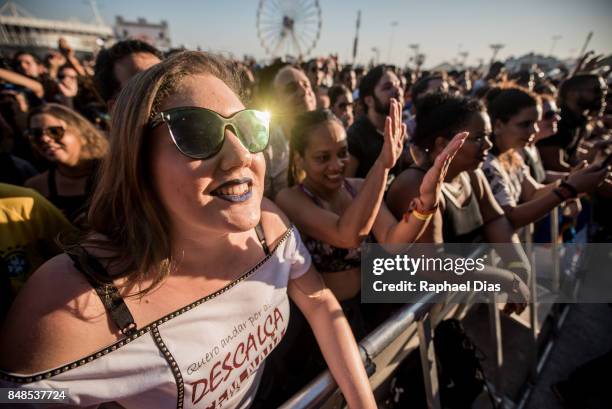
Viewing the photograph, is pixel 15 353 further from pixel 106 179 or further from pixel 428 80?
pixel 428 80

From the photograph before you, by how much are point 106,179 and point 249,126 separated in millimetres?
581

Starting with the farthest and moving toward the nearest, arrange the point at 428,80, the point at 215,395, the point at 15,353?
1. the point at 428,80
2. the point at 215,395
3. the point at 15,353

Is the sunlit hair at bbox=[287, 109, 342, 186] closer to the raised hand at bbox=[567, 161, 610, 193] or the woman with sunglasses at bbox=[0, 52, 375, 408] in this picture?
the woman with sunglasses at bbox=[0, 52, 375, 408]

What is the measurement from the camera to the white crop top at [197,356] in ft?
2.97

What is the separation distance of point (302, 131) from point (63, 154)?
186 centimetres

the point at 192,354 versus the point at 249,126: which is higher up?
the point at 249,126

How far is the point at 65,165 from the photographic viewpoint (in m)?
2.37

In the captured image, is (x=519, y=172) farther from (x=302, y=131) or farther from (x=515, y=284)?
(x=302, y=131)

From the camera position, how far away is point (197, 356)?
1071 millimetres

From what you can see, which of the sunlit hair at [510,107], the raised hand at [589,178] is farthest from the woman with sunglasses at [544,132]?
the raised hand at [589,178]

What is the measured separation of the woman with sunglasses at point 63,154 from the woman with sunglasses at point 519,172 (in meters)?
3.42

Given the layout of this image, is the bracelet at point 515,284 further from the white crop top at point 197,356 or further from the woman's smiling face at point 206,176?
the woman's smiling face at point 206,176

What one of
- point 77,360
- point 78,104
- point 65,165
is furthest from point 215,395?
point 78,104

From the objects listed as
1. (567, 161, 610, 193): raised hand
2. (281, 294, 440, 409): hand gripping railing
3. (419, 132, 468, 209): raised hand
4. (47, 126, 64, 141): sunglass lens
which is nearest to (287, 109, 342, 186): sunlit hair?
(419, 132, 468, 209): raised hand
